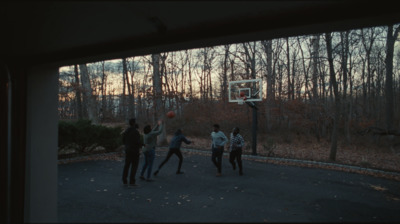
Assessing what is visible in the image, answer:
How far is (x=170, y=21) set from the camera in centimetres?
220

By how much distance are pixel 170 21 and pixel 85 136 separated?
10.9 meters

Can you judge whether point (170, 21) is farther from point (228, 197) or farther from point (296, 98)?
point (296, 98)

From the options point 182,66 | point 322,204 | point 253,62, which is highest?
point 182,66

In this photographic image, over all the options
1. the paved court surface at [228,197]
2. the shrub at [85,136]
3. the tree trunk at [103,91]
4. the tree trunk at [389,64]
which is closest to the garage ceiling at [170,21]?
the paved court surface at [228,197]

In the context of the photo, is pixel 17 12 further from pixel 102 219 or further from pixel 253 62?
pixel 253 62

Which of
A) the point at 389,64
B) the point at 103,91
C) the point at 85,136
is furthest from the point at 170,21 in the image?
the point at 103,91

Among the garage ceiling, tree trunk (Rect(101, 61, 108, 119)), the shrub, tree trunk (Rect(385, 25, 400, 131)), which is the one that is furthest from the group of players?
tree trunk (Rect(101, 61, 108, 119))

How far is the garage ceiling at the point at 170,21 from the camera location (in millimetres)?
1886

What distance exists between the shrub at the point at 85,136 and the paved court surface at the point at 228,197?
2.07 meters

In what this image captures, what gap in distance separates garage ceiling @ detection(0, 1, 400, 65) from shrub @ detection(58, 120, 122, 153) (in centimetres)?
911

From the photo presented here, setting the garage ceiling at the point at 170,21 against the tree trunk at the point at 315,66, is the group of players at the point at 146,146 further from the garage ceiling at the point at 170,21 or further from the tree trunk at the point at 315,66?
the tree trunk at the point at 315,66

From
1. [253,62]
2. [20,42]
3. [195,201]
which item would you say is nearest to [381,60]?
[253,62]

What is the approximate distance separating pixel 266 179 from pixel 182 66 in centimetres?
2367

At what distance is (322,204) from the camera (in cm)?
565
